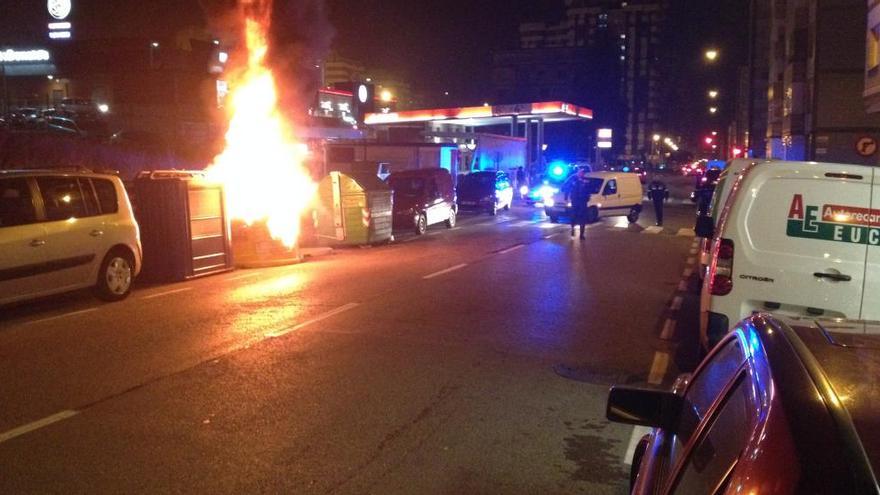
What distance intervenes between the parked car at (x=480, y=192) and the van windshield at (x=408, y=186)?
23.1ft

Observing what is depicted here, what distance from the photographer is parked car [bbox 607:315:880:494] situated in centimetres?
153

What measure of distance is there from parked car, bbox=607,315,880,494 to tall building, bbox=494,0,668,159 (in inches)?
4716

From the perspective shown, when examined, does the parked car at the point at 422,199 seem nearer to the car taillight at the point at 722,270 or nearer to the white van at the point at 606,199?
the white van at the point at 606,199

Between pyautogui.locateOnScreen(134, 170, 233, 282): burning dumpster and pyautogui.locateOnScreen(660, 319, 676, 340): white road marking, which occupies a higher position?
pyautogui.locateOnScreen(134, 170, 233, 282): burning dumpster

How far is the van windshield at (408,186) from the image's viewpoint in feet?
79.1

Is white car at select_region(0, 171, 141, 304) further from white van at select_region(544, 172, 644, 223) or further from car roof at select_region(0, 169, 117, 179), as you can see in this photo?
white van at select_region(544, 172, 644, 223)

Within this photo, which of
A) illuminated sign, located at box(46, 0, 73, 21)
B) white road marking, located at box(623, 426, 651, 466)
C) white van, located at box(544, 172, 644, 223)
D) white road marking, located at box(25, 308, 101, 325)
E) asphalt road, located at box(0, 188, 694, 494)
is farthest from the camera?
illuminated sign, located at box(46, 0, 73, 21)

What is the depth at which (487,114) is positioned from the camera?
1891 inches

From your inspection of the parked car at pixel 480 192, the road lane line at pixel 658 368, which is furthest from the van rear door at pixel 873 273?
the parked car at pixel 480 192

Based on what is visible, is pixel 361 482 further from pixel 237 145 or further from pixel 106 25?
pixel 106 25

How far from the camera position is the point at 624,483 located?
4852 mm

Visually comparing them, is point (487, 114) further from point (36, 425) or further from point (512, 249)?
point (36, 425)

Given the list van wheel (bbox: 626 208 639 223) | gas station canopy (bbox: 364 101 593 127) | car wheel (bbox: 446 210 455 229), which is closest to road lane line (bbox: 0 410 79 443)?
car wheel (bbox: 446 210 455 229)

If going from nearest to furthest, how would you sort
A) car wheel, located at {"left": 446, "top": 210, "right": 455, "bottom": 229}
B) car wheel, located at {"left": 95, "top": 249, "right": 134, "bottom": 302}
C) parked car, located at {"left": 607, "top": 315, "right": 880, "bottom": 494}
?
parked car, located at {"left": 607, "top": 315, "right": 880, "bottom": 494}
car wheel, located at {"left": 95, "top": 249, "right": 134, "bottom": 302}
car wheel, located at {"left": 446, "top": 210, "right": 455, "bottom": 229}
